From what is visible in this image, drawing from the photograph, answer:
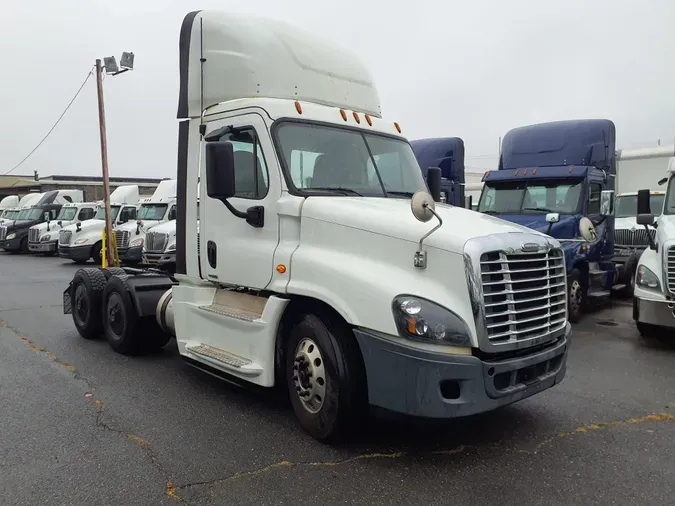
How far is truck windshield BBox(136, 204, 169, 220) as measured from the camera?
19781mm

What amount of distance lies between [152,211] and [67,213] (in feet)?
24.4

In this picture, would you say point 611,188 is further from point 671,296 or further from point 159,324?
point 159,324

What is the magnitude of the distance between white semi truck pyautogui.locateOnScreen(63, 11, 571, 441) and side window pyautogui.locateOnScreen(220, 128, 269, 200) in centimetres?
2

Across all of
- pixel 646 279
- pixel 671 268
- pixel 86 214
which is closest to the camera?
pixel 671 268

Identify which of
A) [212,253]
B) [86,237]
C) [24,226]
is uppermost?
[212,253]

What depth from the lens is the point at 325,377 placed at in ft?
13.8

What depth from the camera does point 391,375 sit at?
379 centimetres

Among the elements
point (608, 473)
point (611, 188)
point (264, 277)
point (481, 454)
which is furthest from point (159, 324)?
point (611, 188)

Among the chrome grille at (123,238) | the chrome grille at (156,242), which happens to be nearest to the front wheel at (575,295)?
the chrome grille at (156,242)

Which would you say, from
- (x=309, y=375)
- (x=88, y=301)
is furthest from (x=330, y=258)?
(x=88, y=301)

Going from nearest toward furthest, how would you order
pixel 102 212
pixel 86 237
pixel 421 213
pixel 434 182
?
pixel 421 213 → pixel 434 182 → pixel 86 237 → pixel 102 212

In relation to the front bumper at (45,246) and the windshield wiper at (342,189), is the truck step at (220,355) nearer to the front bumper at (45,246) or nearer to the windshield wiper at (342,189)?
the windshield wiper at (342,189)

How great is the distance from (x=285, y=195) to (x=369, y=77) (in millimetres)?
2173

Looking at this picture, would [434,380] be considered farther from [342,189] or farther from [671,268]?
[671,268]
